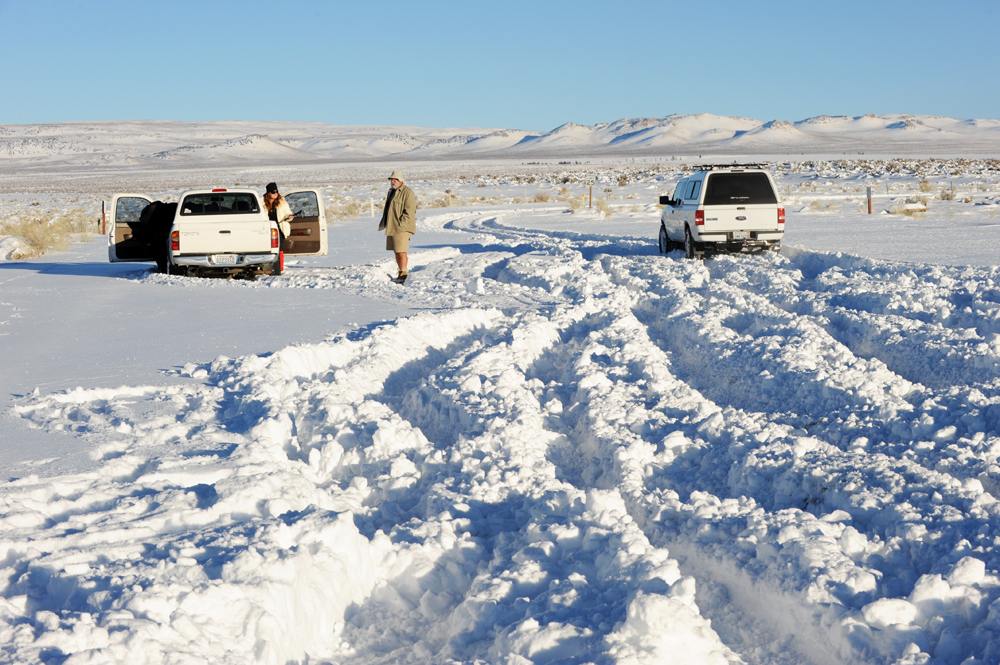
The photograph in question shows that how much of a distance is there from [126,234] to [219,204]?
1.77 meters

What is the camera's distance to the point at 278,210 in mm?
14945

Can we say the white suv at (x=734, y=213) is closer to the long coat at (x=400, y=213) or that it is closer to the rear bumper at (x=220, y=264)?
the long coat at (x=400, y=213)

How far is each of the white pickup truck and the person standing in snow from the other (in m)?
0.29

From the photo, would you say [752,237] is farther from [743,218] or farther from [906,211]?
[906,211]

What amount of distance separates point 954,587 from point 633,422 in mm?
2676

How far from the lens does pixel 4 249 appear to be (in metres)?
21.9

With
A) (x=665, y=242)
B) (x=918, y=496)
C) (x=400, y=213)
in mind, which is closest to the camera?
(x=918, y=496)

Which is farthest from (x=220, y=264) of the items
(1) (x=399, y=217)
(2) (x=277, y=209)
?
(1) (x=399, y=217)

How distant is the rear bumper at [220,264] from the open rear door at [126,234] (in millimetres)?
870

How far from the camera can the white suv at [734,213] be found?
605 inches

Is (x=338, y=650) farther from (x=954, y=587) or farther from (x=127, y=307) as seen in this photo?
(x=127, y=307)

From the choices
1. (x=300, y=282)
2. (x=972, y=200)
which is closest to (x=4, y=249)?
(x=300, y=282)

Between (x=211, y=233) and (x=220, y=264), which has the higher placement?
(x=211, y=233)

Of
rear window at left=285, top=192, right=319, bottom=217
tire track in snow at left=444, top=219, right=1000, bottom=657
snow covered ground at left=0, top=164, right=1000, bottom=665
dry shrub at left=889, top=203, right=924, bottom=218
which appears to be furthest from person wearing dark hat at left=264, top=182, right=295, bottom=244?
dry shrub at left=889, top=203, right=924, bottom=218
